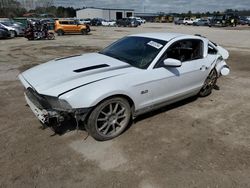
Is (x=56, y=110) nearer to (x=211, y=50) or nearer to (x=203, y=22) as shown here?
(x=211, y=50)

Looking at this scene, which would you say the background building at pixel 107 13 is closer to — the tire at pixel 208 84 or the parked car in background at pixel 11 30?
the parked car in background at pixel 11 30

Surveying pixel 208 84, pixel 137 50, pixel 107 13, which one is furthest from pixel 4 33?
pixel 107 13

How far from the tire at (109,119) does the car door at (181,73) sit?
0.62 meters

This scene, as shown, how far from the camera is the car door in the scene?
4.13 meters

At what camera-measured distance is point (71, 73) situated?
3.71m

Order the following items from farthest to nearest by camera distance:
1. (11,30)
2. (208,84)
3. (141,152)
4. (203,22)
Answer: (203,22) → (11,30) → (208,84) → (141,152)

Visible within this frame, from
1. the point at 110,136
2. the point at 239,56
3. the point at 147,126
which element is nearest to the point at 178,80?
the point at 147,126

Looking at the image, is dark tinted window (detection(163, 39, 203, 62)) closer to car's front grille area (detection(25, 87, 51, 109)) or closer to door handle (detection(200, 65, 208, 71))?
door handle (detection(200, 65, 208, 71))

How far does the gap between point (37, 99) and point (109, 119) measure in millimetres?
1103

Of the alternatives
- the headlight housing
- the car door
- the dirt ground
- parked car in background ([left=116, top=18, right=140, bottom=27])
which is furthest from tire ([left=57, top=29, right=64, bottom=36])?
parked car in background ([left=116, top=18, right=140, bottom=27])

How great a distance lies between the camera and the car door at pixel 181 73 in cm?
413

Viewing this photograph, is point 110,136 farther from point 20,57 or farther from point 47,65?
point 20,57

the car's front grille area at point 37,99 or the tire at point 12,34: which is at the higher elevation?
the car's front grille area at point 37,99

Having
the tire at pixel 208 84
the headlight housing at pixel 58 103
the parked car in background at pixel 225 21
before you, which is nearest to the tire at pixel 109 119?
the headlight housing at pixel 58 103
